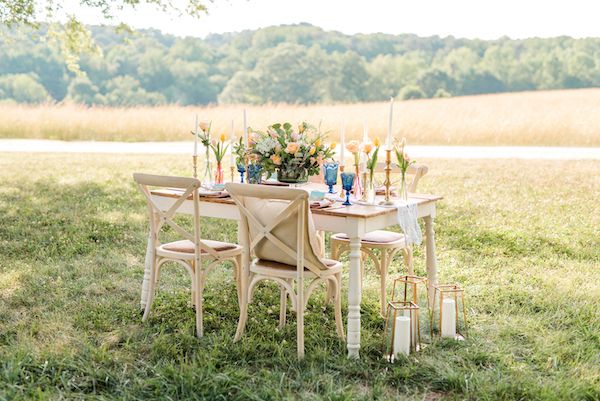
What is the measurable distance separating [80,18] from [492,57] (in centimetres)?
2436

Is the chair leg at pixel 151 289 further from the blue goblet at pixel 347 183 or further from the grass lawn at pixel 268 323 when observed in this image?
the blue goblet at pixel 347 183

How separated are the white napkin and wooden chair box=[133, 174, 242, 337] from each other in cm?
103

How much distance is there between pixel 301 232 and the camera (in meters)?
3.84

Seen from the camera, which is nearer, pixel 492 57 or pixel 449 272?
pixel 449 272

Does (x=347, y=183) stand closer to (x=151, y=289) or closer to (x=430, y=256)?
(x=430, y=256)

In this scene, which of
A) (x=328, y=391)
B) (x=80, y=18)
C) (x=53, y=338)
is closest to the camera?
(x=328, y=391)

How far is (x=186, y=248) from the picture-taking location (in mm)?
4578

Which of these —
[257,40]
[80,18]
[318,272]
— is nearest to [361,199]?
[318,272]

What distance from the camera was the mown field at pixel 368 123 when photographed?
15.6 m

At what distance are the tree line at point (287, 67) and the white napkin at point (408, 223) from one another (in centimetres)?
2650

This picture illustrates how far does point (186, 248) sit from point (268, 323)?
0.68 meters

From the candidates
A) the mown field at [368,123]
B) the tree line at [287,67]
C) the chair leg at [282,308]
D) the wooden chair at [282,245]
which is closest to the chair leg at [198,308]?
the wooden chair at [282,245]

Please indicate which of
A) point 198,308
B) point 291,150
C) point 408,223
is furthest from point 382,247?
point 198,308

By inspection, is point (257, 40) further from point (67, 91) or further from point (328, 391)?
point (328, 391)
